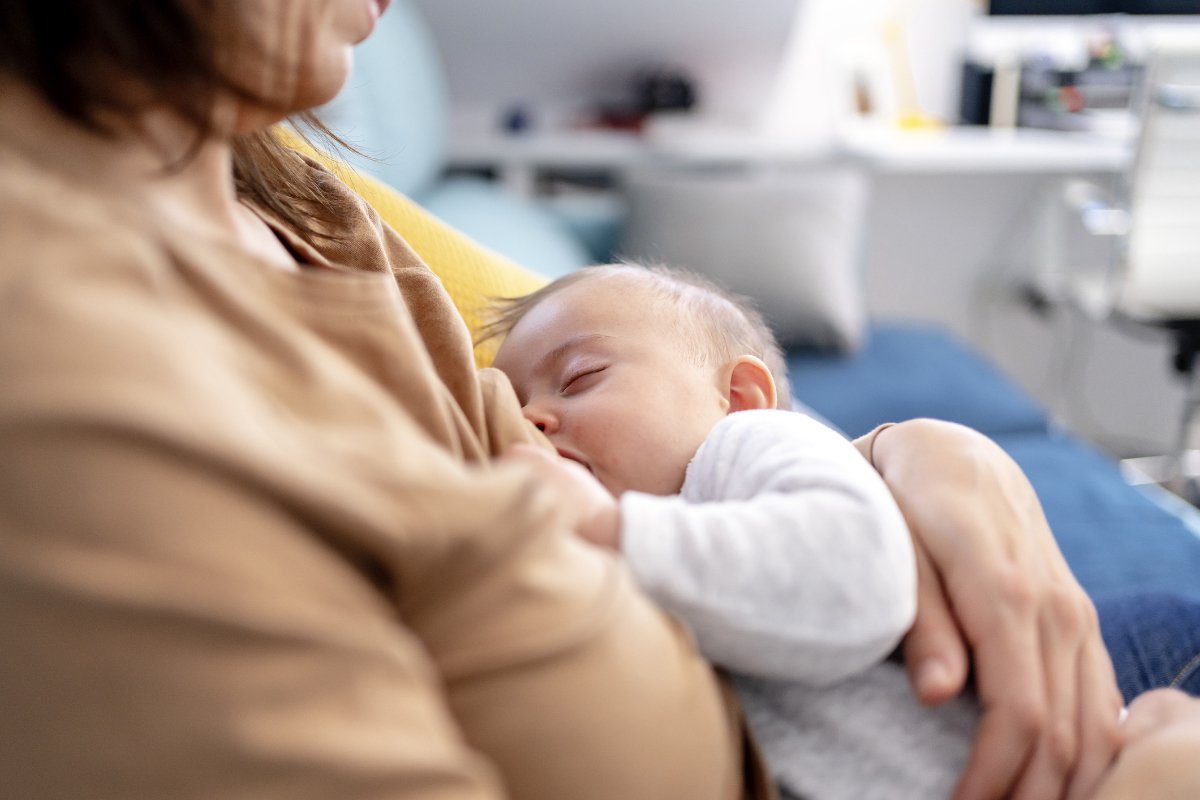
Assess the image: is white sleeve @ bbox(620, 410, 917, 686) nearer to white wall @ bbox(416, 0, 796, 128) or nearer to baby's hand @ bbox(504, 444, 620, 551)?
baby's hand @ bbox(504, 444, 620, 551)

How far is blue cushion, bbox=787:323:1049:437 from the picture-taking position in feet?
7.06

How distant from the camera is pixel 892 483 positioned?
694 mm

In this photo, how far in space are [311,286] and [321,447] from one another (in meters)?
0.10

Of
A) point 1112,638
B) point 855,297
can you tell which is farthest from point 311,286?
point 855,297

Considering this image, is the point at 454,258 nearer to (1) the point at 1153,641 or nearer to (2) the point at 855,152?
(1) the point at 1153,641

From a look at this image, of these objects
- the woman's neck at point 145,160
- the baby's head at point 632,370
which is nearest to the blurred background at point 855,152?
the baby's head at point 632,370

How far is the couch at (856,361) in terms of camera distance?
122cm

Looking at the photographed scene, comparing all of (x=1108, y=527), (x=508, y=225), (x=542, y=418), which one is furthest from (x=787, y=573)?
(x=508, y=225)

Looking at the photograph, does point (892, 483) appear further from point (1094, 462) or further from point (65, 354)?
point (1094, 462)

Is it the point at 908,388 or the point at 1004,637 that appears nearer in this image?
the point at 1004,637

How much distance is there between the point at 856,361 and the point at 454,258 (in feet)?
4.85

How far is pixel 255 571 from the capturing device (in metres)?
0.36

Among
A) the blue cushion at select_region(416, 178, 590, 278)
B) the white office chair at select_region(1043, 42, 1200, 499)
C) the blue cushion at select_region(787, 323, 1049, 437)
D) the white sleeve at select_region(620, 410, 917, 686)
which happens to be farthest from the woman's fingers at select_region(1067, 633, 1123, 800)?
the white office chair at select_region(1043, 42, 1200, 499)

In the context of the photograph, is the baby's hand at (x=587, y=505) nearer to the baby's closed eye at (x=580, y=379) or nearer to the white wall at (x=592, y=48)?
the baby's closed eye at (x=580, y=379)
